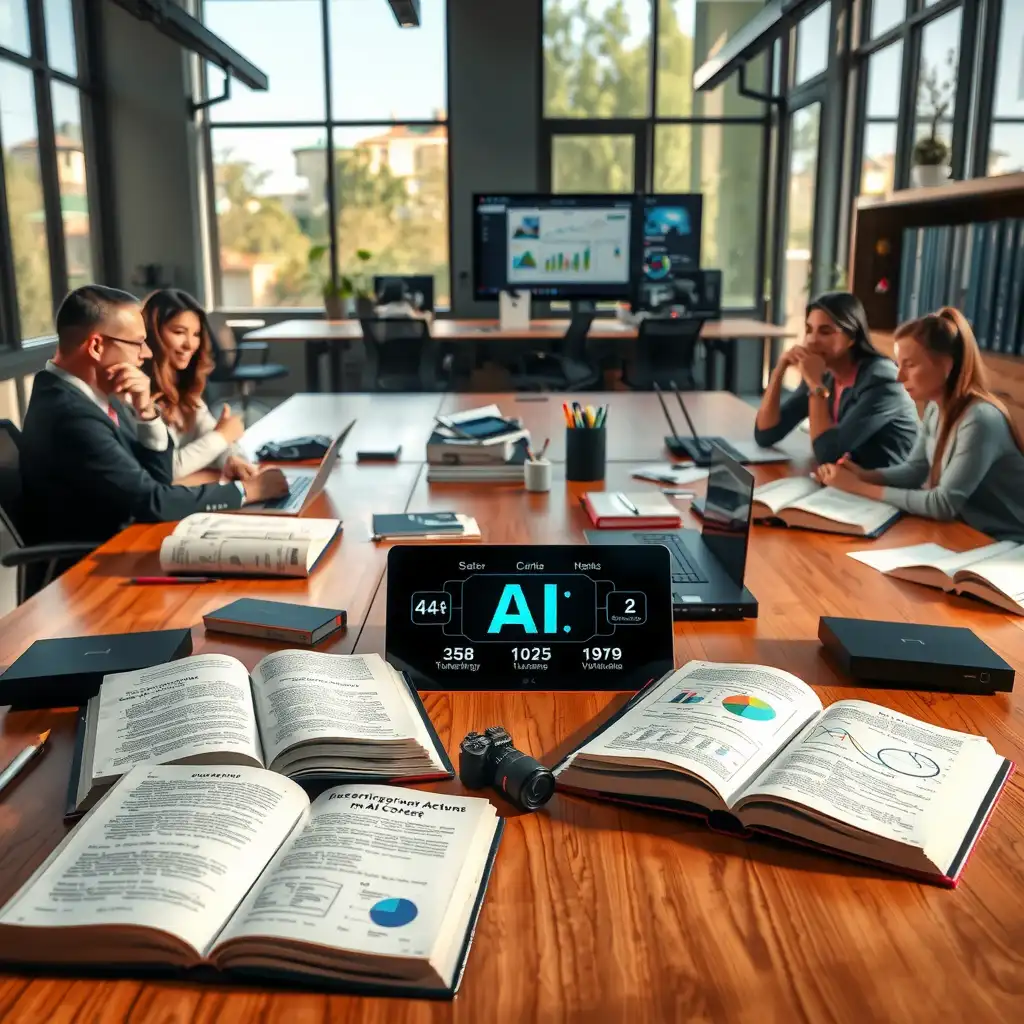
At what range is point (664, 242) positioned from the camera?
259 inches

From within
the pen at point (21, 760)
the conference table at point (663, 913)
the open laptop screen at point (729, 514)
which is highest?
the open laptop screen at point (729, 514)

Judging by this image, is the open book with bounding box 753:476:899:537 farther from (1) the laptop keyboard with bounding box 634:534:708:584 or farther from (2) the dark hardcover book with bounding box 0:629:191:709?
(2) the dark hardcover book with bounding box 0:629:191:709

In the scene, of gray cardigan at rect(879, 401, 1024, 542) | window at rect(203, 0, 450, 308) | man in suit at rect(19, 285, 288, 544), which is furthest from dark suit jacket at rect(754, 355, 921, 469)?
window at rect(203, 0, 450, 308)

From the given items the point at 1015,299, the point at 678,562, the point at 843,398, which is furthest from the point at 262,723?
the point at 1015,299

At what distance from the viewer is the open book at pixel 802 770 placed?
0.94 meters

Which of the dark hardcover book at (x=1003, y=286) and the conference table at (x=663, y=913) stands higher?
the dark hardcover book at (x=1003, y=286)

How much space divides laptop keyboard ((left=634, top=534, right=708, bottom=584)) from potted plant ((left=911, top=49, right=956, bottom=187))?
3.56 meters

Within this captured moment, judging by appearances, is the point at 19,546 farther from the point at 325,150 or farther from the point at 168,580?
the point at 325,150

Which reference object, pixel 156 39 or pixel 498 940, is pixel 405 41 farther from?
pixel 498 940

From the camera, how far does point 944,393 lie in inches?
101

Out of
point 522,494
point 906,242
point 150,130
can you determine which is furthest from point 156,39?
point 522,494

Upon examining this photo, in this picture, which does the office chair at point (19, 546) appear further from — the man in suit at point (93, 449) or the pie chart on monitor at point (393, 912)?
the pie chart on monitor at point (393, 912)

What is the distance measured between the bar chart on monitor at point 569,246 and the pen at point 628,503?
4.55 metres

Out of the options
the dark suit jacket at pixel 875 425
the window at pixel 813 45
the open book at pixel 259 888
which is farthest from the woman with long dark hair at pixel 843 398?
the window at pixel 813 45
